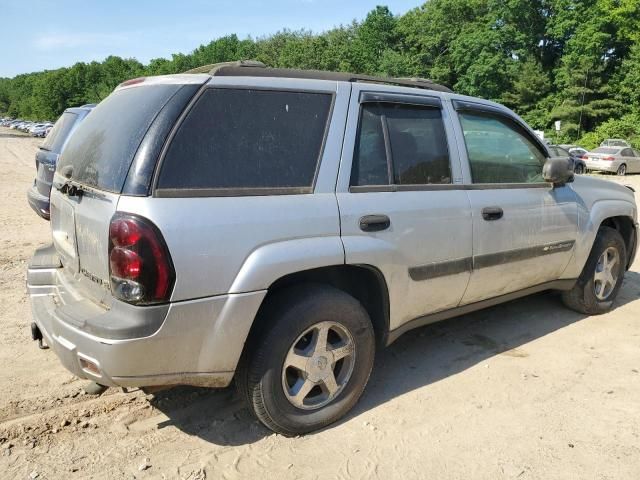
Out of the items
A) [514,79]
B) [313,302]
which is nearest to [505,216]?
[313,302]

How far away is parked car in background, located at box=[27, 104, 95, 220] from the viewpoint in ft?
21.9

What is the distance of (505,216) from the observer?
379 cm

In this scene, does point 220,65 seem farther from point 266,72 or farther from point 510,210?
point 510,210

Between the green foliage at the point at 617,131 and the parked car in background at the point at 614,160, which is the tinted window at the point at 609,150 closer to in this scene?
the parked car in background at the point at 614,160

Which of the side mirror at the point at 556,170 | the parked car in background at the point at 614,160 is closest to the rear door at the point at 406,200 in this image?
the side mirror at the point at 556,170

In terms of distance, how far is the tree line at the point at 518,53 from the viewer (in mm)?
43906

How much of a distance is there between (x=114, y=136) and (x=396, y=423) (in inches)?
87.0

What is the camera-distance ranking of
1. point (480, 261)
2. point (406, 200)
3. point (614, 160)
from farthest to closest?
point (614, 160)
point (480, 261)
point (406, 200)

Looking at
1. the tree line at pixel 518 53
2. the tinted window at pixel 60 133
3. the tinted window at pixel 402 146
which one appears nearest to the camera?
the tinted window at pixel 402 146

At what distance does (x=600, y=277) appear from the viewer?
492 cm

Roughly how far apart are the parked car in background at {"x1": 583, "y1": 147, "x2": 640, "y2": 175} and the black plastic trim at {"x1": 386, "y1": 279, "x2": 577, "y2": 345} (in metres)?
23.9

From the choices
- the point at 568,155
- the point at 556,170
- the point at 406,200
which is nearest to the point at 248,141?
the point at 406,200

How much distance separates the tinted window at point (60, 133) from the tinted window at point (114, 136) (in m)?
4.54

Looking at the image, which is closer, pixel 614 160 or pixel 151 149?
pixel 151 149
